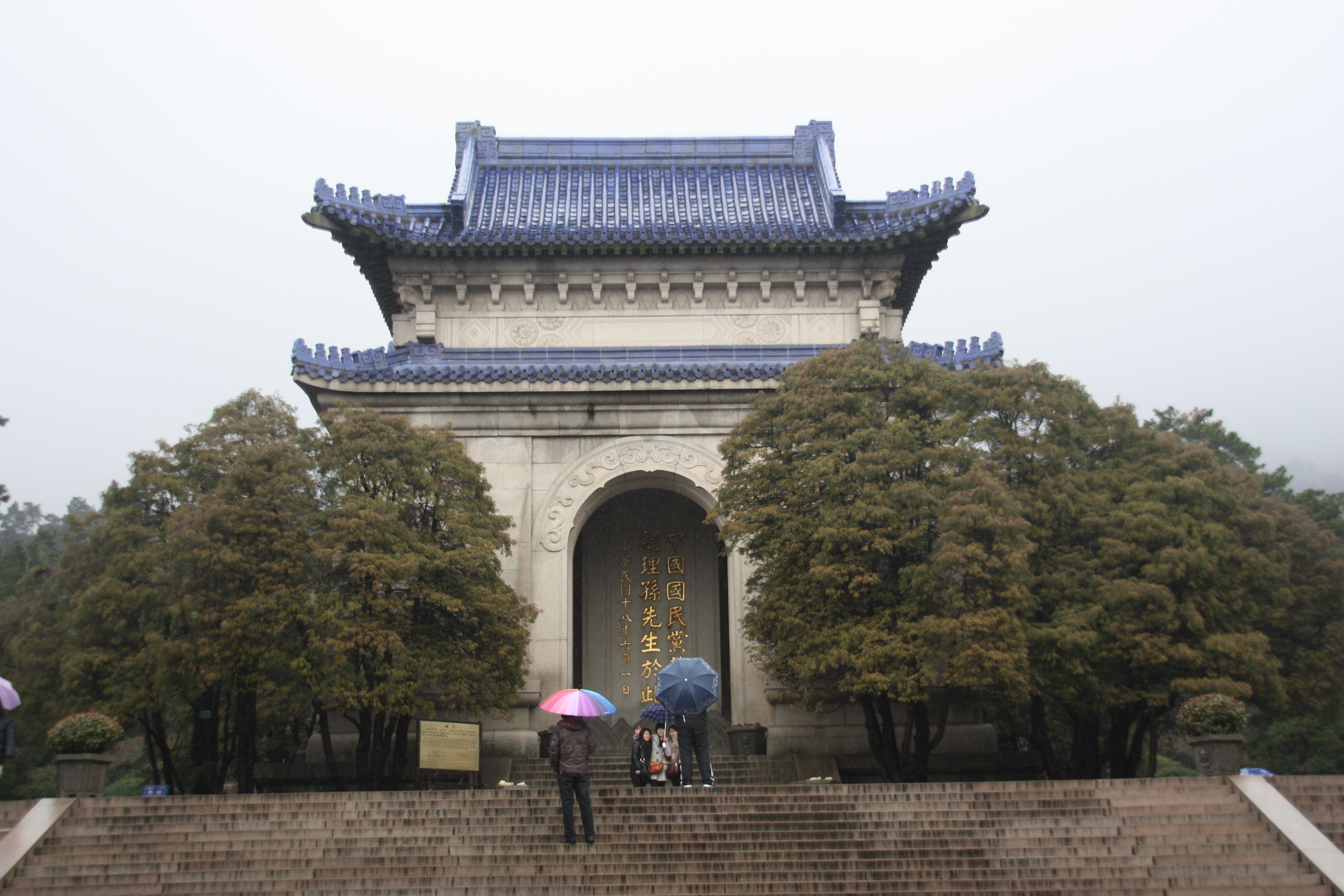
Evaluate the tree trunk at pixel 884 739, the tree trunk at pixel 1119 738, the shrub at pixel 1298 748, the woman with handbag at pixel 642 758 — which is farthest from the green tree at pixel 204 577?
the shrub at pixel 1298 748

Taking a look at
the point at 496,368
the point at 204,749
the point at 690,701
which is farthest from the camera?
the point at 496,368

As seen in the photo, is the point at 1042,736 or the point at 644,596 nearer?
the point at 1042,736

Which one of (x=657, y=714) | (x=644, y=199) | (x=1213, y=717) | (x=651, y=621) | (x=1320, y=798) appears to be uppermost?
(x=644, y=199)

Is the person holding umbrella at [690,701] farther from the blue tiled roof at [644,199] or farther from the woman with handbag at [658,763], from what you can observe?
the blue tiled roof at [644,199]

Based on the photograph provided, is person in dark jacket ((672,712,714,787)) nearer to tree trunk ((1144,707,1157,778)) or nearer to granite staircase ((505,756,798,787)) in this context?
granite staircase ((505,756,798,787))

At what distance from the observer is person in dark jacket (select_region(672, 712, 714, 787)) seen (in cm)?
1185

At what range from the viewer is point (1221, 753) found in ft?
38.2

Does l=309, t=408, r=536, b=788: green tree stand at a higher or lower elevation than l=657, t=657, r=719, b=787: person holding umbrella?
higher

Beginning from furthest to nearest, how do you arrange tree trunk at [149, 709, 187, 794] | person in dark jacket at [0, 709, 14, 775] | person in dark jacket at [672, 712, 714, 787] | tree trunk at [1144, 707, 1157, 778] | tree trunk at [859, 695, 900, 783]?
1. tree trunk at [149, 709, 187, 794]
2. tree trunk at [859, 695, 900, 783]
3. tree trunk at [1144, 707, 1157, 778]
4. person in dark jacket at [672, 712, 714, 787]
5. person in dark jacket at [0, 709, 14, 775]

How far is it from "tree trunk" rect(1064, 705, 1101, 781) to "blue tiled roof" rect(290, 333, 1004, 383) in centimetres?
491

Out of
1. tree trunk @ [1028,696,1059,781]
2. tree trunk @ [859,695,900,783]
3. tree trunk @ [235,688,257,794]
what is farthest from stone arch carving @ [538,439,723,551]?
tree trunk @ [1028,696,1059,781]

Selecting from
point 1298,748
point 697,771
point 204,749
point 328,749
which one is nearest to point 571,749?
point 697,771

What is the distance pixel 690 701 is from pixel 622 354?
321 inches

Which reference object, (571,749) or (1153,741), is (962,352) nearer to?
(1153,741)
